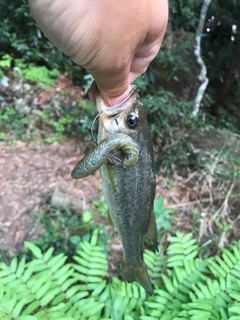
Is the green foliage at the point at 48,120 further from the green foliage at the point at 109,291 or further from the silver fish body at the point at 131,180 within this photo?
the silver fish body at the point at 131,180

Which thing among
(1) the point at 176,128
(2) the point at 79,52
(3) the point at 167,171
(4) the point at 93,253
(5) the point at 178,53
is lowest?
(3) the point at 167,171

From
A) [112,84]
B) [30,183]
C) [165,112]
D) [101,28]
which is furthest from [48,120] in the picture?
[101,28]

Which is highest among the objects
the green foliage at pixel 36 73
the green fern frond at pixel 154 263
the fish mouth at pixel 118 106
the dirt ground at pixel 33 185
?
the fish mouth at pixel 118 106

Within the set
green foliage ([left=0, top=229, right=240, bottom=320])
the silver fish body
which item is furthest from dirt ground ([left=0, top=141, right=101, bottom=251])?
the silver fish body

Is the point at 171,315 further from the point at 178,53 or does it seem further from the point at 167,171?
the point at 178,53

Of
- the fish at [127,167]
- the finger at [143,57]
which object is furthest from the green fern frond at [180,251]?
the finger at [143,57]

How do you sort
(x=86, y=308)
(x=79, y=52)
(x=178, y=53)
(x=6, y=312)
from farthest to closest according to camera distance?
(x=178, y=53) < (x=86, y=308) < (x=6, y=312) < (x=79, y=52)

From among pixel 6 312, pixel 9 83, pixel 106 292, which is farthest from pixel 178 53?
pixel 6 312
